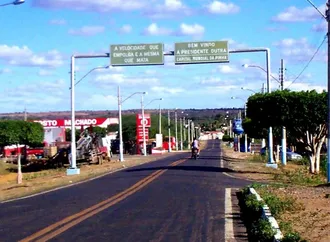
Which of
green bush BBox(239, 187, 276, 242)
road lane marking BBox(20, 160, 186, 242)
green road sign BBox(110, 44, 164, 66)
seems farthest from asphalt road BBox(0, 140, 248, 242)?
green road sign BBox(110, 44, 164, 66)

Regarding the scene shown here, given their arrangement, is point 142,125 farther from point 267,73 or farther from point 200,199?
point 200,199

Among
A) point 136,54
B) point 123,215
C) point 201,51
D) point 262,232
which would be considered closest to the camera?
point 262,232

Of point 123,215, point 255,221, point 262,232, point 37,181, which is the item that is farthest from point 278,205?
point 37,181

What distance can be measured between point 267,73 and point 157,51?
7000 millimetres

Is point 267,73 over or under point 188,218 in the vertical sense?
over

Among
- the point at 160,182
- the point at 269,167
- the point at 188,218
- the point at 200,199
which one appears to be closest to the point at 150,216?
the point at 188,218

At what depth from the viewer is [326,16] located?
28.4m

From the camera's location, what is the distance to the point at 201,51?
41250 mm

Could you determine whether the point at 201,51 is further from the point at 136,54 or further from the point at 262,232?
the point at 262,232

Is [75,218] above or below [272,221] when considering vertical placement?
below

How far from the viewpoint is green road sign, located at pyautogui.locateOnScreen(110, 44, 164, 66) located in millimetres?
41469

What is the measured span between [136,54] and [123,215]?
24.8 meters

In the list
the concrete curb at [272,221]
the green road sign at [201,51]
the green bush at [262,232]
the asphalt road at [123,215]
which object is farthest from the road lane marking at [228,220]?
the green road sign at [201,51]

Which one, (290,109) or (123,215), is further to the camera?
(290,109)
